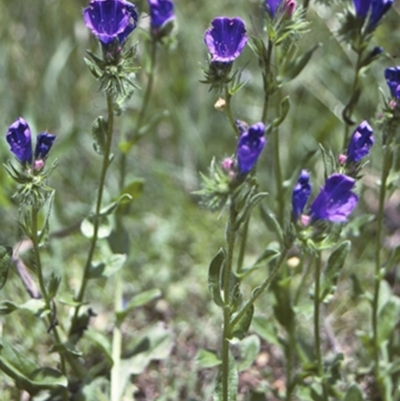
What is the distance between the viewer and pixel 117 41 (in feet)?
9.21

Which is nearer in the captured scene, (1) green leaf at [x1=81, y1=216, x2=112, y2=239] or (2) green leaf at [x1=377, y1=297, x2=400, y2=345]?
(1) green leaf at [x1=81, y1=216, x2=112, y2=239]

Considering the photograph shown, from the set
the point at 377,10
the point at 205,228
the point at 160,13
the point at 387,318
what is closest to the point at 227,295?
the point at 387,318

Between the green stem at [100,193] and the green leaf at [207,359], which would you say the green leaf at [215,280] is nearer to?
the green leaf at [207,359]

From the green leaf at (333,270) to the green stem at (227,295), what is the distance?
0.63 meters

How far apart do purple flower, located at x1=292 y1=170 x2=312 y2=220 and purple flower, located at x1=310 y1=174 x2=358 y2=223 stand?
0.04m

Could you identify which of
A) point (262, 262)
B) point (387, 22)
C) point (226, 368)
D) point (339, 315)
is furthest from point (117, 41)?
point (387, 22)

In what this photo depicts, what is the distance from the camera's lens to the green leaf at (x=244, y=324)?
286 cm

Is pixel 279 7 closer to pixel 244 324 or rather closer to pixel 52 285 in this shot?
pixel 244 324

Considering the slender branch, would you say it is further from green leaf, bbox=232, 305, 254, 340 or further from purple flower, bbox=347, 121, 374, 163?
purple flower, bbox=347, 121, 374, 163

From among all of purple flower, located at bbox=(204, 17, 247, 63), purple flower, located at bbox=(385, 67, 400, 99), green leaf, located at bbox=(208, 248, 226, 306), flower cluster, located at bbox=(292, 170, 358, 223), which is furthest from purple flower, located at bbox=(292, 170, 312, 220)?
purple flower, located at bbox=(385, 67, 400, 99)

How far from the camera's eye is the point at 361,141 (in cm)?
279

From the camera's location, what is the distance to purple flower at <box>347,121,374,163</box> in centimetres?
276

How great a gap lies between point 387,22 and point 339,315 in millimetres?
2594

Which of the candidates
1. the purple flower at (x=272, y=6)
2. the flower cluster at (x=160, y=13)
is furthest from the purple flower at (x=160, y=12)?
the purple flower at (x=272, y=6)
